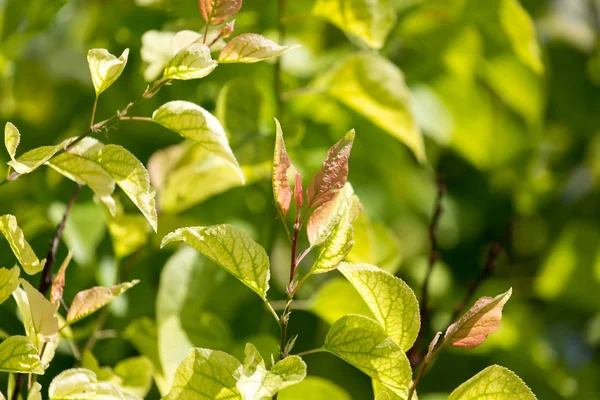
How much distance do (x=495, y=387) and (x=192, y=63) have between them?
22cm

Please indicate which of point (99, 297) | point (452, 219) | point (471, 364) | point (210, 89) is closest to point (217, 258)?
point (99, 297)

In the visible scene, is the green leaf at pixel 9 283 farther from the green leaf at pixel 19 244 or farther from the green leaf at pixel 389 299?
the green leaf at pixel 389 299

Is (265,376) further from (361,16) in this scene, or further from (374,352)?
(361,16)

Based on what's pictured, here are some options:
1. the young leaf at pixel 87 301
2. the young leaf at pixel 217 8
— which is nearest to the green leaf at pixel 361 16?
the young leaf at pixel 217 8

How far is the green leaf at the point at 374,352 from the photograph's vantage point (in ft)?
1.15

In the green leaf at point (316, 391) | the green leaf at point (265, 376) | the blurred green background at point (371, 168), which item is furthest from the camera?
the blurred green background at point (371, 168)

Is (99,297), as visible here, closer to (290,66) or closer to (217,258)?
(217,258)

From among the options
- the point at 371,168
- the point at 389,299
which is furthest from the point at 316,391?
the point at 371,168

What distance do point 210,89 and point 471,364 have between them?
1.80 ft

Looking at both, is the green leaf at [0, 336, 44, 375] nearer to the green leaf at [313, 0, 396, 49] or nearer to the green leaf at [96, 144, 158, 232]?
the green leaf at [96, 144, 158, 232]

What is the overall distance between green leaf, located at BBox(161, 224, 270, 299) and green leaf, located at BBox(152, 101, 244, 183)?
0.04 metres

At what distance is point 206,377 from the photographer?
36 centimetres

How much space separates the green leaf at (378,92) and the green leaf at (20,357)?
39 centimetres

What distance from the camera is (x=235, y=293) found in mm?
671
